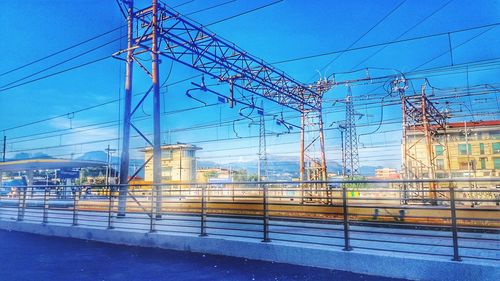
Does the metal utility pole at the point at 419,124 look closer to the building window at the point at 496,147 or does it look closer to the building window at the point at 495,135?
the building window at the point at 495,135

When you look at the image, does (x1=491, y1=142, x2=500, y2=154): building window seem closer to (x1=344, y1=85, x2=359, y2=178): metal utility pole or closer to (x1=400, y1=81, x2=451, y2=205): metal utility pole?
(x1=400, y1=81, x2=451, y2=205): metal utility pole

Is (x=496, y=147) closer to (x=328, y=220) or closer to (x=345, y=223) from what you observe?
(x=328, y=220)

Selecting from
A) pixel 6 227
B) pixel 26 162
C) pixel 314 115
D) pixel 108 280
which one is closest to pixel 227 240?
pixel 108 280

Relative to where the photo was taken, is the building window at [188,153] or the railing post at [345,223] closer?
the railing post at [345,223]

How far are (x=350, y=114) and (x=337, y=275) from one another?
17.4 meters

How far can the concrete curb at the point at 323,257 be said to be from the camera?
12.8 feet

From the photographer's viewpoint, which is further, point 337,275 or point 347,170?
point 347,170

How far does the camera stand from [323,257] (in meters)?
4.74

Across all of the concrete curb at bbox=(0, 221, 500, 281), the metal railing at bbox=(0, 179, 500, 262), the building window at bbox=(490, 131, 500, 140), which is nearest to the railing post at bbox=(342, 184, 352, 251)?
the metal railing at bbox=(0, 179, 500, 262)

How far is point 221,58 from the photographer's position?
38.4ft

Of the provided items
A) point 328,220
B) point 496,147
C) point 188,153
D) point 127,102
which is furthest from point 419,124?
point 496,147

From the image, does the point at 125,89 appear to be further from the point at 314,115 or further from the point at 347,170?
the point at 347,170

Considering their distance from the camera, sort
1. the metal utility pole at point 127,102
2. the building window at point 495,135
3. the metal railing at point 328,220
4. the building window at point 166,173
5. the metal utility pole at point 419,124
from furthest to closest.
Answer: the building window at point 166,173 < the building window at point 495,135 < the metal utility pole at point 419,124 < the metal utility pole at point 127,102 < the metal railing at point 328,220

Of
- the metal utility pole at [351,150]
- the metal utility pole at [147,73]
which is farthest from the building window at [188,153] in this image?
the metal utility pole at [147,73]
